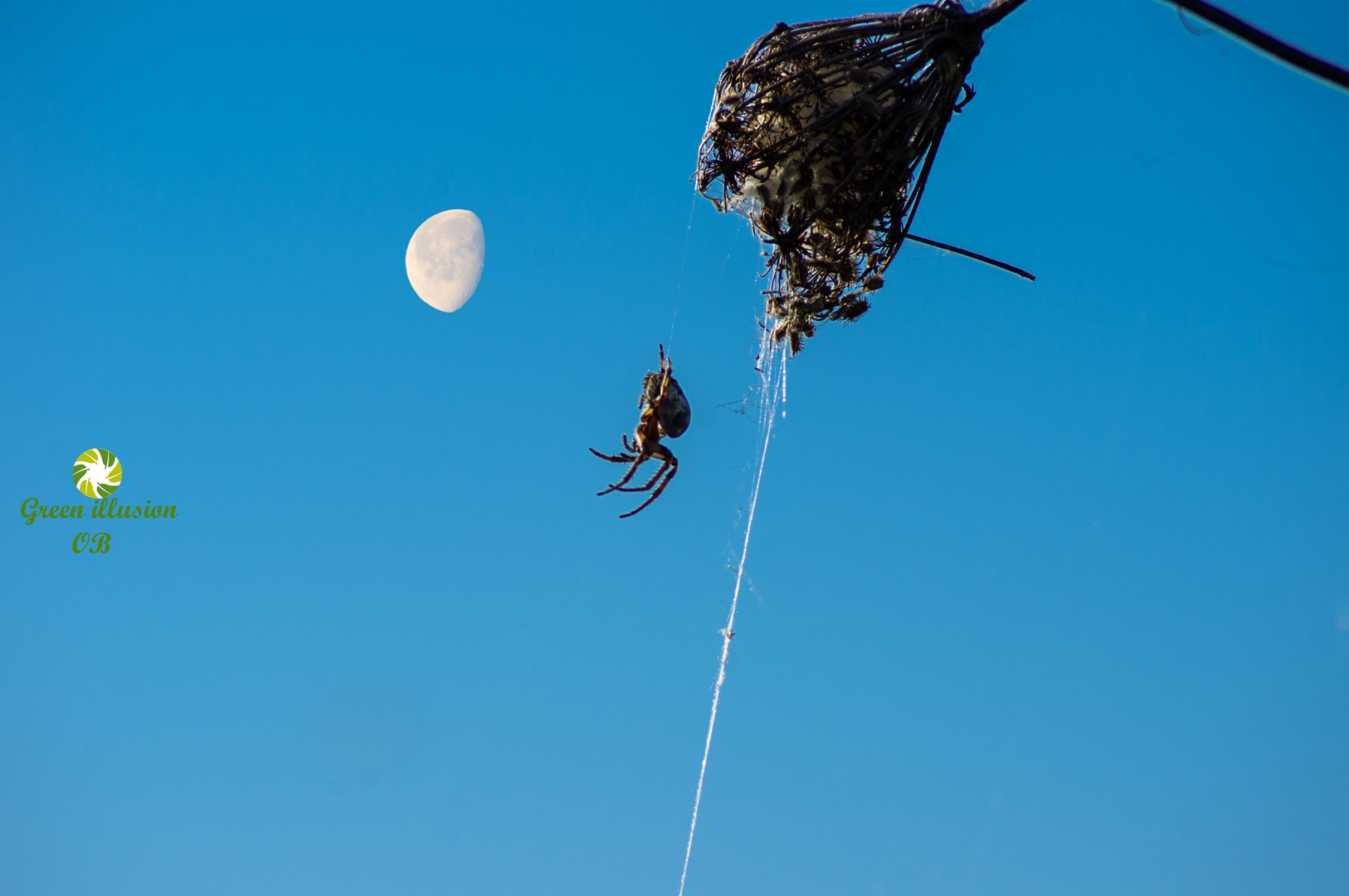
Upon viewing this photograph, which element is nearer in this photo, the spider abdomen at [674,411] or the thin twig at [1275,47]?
the thin twig at [1275,47]

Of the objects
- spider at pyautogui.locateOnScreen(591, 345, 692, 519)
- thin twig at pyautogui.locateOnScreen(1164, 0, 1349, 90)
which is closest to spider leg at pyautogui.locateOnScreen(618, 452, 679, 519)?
spider at pyautogui.locateOnScreen(591, 345, 692, 519)

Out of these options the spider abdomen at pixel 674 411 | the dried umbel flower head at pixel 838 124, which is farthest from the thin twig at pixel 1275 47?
the spider abdomen at pixel 674 411

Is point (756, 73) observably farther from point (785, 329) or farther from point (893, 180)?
point (785, 329)

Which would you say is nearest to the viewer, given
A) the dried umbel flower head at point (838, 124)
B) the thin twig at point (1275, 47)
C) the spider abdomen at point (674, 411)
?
the thin twig at point (1275, 47)

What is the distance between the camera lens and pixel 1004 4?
5.70 metres

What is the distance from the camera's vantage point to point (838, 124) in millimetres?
5887

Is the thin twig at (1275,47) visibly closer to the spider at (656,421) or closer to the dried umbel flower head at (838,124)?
the dried umbel flower head at (838,124)

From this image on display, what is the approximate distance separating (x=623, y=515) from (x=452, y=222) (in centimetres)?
433

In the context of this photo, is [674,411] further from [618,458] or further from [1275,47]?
[1275,47]

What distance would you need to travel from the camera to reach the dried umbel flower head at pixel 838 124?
228 inches

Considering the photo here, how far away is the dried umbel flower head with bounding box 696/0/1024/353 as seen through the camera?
5793mm

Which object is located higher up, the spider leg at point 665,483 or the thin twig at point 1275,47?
the spider leg at point 665,483

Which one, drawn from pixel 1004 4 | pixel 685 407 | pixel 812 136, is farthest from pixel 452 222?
pixel 1004 4

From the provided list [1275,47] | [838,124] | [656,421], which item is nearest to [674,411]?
[656,421]
